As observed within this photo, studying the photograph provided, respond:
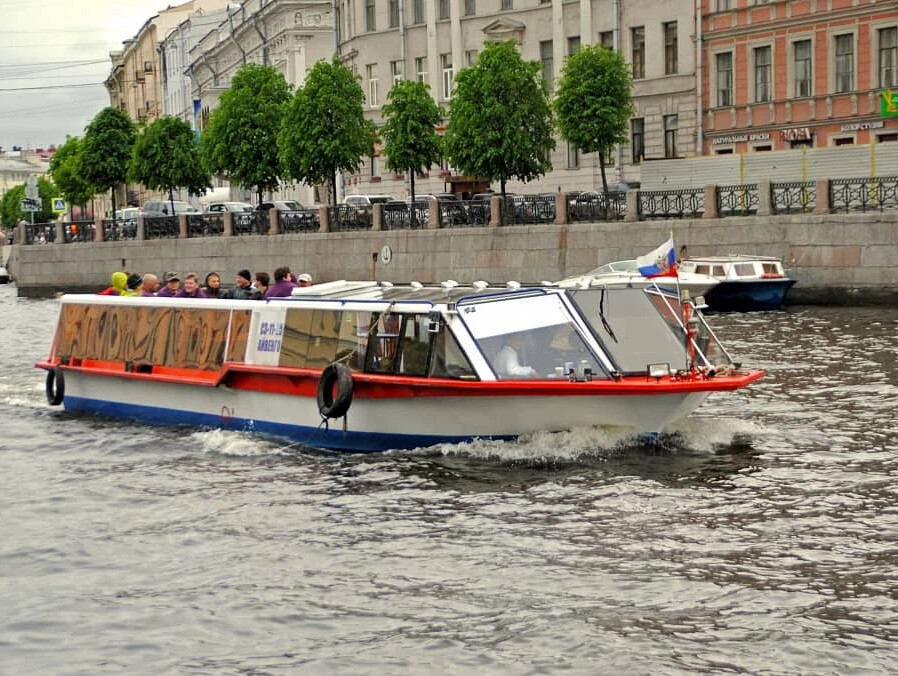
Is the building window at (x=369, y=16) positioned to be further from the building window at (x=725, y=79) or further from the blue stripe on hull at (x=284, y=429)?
the blue stripe on hull at (x=284, y=429)

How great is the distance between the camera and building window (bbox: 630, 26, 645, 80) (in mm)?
50875

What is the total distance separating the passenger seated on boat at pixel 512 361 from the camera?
15.2 meters

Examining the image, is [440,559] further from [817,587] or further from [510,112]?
[510,112]

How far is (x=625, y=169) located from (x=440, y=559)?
3987 cm

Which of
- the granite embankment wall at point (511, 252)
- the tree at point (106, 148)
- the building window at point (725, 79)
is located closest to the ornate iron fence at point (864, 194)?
the granite embankment wall at point (511, 252)

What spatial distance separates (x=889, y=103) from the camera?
40.8 metres

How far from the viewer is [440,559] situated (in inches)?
469

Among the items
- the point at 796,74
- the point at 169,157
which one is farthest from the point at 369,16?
the point at 796,74

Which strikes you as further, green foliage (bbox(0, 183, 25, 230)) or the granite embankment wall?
green foliage (bbox(0, 183, 25, 230))

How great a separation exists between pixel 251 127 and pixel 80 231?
332 inches

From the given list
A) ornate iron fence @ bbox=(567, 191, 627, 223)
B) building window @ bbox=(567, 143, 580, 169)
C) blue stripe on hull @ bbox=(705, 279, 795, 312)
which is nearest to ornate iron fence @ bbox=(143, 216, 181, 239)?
building window @ bbox=(567, 143, 580, 169)

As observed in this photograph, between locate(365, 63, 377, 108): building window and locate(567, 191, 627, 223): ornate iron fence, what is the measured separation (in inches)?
863

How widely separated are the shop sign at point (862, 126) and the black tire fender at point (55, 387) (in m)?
27.8

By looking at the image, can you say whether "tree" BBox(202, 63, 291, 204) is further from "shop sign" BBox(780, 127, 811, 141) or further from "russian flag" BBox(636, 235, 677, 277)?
"russian flag" BBox(636, 235, 677, 277)
